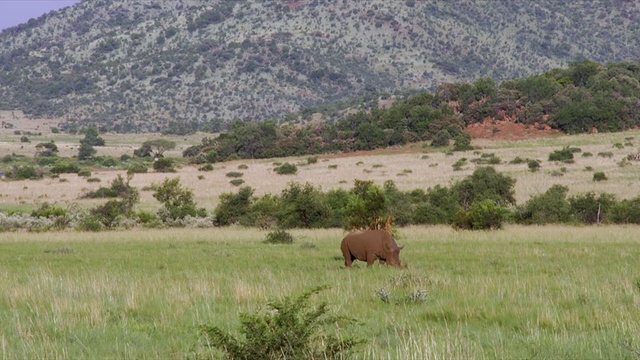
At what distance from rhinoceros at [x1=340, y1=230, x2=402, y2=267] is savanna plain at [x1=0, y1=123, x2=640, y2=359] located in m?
0.46

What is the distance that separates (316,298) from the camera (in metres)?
10.1

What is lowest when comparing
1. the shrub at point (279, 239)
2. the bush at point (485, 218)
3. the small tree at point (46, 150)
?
the bush at point (485, 218)

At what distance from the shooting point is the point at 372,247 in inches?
602

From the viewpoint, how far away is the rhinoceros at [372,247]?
15.2 m

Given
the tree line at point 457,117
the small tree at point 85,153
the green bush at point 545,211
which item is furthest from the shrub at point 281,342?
the small tree at point 85,153

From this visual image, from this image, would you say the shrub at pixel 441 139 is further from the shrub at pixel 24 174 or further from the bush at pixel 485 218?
the bush at pixel 485 218

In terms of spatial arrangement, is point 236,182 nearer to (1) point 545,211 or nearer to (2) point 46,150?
(1) point 545,211

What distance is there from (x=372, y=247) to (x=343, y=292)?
15.2 ft

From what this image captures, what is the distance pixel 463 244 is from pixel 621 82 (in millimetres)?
81442

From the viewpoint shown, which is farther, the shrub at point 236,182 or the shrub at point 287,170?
the shrub at point 287,170

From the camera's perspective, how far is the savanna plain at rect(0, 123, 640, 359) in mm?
7266


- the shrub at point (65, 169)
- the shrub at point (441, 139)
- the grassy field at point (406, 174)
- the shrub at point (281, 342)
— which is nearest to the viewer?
the shrub at point (281, 342)

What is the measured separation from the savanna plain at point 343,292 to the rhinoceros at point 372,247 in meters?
0.46

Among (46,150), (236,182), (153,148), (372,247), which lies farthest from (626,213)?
(46,150)
